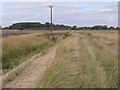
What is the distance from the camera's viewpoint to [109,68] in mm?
10031

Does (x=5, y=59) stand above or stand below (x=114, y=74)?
below

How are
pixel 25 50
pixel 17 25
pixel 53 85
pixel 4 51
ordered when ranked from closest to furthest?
pixel 53 85
pixel 4 51
pixel 25 50
pixel 17 25

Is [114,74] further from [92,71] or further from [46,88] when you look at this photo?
[46,88]

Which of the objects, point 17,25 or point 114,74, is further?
point 17,25

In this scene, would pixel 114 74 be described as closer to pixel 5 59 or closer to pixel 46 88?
pixel 46 88

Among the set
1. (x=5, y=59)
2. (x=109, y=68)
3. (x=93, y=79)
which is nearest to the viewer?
(x=93, y=79)

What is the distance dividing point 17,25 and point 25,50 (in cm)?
6898

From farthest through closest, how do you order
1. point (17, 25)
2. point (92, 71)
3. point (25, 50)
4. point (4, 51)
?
point (17, 25), point (25, 50), point (4, 51), point (92, 71)

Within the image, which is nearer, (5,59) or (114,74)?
(114,74)

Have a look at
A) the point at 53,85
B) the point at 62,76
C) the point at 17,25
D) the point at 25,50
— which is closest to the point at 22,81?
the point at 62,76

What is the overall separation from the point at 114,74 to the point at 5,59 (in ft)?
57.8

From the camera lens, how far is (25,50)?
3328 centimetres

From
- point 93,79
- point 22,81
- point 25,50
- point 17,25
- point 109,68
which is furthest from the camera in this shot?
point 17,25

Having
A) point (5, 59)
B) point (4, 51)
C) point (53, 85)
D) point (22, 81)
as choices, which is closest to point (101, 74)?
point (53, 85)
